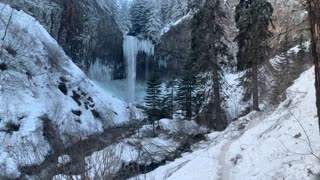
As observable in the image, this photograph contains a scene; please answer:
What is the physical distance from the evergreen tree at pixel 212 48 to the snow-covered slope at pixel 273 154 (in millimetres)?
12618

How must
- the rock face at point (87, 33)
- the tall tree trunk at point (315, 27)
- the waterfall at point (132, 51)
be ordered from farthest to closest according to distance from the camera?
1. the waterfall at point (132, 51)
2. the rock face at point (87, 33)
3. the tall tree trunk at point (315, 27)

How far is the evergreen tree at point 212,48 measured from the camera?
3072cm

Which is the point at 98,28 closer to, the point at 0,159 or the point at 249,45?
the point at 249,45

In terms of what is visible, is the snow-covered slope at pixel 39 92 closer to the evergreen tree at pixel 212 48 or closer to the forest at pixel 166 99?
the forest at pixel 166 99

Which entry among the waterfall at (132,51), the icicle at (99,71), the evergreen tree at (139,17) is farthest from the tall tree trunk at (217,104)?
the evergreen tree at (139,17)

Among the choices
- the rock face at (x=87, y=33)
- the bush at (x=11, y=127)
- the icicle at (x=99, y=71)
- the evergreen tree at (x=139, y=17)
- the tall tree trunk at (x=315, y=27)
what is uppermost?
the evergreen tree at (x=139, y=17)

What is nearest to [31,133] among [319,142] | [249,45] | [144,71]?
[249,45]

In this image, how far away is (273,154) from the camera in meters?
12.1

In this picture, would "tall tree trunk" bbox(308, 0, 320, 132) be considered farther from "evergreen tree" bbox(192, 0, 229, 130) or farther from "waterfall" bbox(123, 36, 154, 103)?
"waterfall" bbox(123, 36, 154, 103)

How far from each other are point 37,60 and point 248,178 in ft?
80.6

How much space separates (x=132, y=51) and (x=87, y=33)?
10.4 meters

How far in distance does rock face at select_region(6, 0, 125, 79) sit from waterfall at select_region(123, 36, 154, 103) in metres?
0.89

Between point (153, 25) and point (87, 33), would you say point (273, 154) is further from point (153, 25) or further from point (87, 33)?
point (153, 25)

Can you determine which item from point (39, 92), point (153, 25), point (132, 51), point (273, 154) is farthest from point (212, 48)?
point (153, 25)
